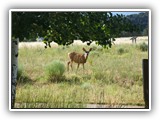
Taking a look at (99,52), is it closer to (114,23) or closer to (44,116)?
(114,23)

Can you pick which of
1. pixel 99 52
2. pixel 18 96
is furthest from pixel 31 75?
pixel 99 52

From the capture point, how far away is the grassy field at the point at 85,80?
6.33 m

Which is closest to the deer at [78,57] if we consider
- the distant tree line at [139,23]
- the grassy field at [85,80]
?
the grassy field at [85,80]

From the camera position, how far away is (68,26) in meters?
6.48

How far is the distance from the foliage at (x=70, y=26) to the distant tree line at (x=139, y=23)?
0.04 meters

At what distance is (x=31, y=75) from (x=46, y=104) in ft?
1.13

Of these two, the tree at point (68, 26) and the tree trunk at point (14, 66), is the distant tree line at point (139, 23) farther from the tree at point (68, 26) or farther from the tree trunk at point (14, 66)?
the tree trunk at point (14, 66)

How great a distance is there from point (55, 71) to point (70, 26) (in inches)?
21.2

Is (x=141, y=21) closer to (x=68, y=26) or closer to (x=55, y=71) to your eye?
(x=68, y=26)

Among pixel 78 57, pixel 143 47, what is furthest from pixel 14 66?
pixel 143 47
